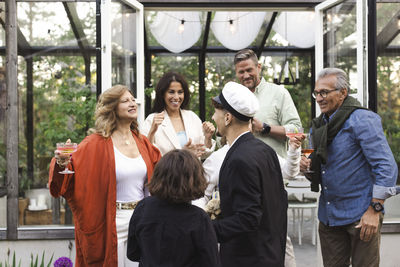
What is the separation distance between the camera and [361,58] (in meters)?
3.74

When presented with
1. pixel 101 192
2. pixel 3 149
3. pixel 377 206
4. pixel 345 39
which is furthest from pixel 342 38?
pixel 3 149

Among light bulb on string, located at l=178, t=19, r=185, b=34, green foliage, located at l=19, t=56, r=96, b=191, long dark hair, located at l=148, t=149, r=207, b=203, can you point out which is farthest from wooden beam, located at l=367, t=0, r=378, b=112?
light bulb on string, located at l=178, t=19, r=185, b=34

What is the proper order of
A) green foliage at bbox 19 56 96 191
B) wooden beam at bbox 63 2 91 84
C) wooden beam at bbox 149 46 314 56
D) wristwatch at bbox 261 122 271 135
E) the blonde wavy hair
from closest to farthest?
1. the blonde wavy hair
2. wristwatch at bbox 261 122 271 135
3. green foliage at bbox 19 56 96 191
4. wooden beam at bbox 63 2 91 84
5. wooden beam at bbox 149 46 314 56

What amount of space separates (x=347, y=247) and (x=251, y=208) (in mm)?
1371

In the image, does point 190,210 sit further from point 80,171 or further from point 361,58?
point 361,58

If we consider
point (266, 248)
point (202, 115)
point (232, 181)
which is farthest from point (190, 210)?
point (202, 115)

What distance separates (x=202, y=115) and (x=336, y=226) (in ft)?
18.6

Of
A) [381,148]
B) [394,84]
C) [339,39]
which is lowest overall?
[381,148]

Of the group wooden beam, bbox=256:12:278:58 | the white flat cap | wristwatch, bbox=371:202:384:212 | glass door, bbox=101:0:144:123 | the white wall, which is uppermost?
wooden beam, bbox=256:12:278:58

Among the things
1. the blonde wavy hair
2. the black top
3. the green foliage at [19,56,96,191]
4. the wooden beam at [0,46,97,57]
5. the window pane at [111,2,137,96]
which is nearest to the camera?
the black top

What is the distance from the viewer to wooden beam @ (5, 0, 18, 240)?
416 cm

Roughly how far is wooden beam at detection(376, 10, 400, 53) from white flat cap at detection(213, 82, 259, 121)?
2841 mm

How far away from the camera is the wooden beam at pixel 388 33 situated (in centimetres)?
449

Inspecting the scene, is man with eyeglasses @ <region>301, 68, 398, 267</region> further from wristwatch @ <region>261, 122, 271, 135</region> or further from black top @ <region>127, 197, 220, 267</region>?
black top @ <region>127, 197, 220, 267</region>
